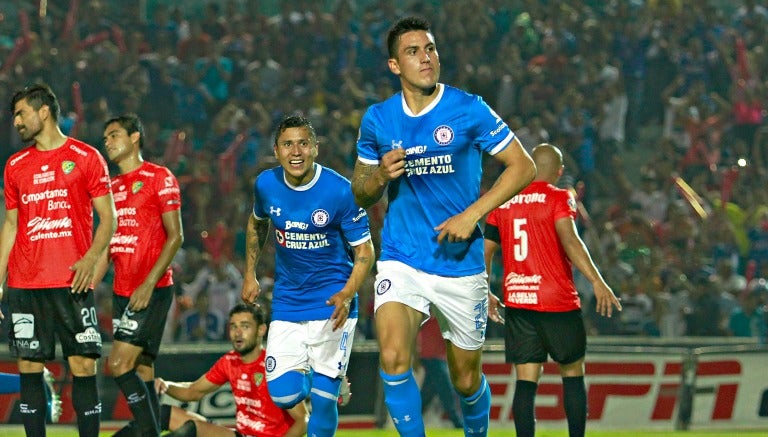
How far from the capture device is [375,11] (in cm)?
2102

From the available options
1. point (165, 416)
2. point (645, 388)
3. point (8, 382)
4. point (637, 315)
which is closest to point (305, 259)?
point (165, 416)

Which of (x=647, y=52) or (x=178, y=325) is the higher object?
(x=647, y=52)

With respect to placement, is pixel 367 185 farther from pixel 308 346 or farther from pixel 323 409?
pixel 308 346

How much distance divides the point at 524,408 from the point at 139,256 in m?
3.18

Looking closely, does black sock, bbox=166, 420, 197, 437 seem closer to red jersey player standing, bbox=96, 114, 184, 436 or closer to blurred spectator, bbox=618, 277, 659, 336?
red jersey player standing, bbox=96, 114, 184, 436

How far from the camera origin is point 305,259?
8719 mm

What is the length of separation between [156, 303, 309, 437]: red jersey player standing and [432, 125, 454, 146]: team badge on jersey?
3.18m

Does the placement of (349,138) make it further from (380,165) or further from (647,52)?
→ (380,165)

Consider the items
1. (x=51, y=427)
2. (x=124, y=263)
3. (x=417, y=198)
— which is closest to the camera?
(x=417, y=198)

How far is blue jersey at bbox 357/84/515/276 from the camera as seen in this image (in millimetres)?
7188

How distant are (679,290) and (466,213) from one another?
Result: 33.0 ft

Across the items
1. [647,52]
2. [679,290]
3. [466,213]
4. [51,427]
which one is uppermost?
[647,52]

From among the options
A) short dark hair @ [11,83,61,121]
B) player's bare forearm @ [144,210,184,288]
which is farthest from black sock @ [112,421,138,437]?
short dark hair @ [11,83,61,121]

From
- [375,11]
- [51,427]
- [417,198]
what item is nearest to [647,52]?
[375,11]
